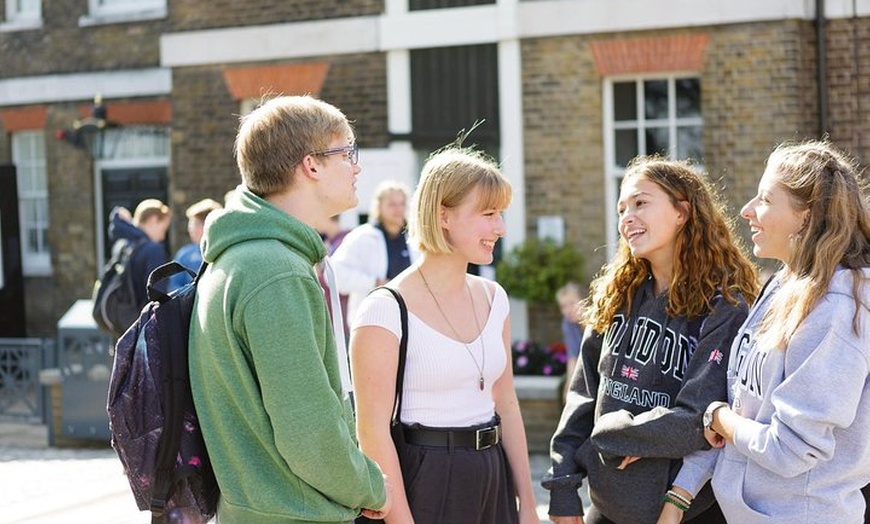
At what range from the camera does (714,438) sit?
3.58 metres

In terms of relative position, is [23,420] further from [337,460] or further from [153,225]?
[337,460]

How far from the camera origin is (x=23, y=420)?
39.3ft

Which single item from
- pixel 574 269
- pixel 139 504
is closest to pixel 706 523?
pixel 139 504

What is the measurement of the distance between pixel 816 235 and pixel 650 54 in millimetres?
8422

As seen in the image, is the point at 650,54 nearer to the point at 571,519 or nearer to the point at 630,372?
the point at 630,372

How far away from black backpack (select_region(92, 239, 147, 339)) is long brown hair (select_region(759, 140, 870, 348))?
6670 millimetres

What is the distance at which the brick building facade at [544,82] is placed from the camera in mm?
11305

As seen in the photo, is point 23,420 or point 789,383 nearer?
point 789,383

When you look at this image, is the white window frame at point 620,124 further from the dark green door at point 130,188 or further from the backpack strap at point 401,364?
the backpack strap at point 401,364

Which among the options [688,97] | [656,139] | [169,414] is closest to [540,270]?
[656,139]

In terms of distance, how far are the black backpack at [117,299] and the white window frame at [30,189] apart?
8186 millimetres

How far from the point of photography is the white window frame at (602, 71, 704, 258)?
11891 millimetres

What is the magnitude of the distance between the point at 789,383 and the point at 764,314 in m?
0.29

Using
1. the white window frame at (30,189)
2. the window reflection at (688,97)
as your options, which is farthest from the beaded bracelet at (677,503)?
the white window frame at (30,189)
